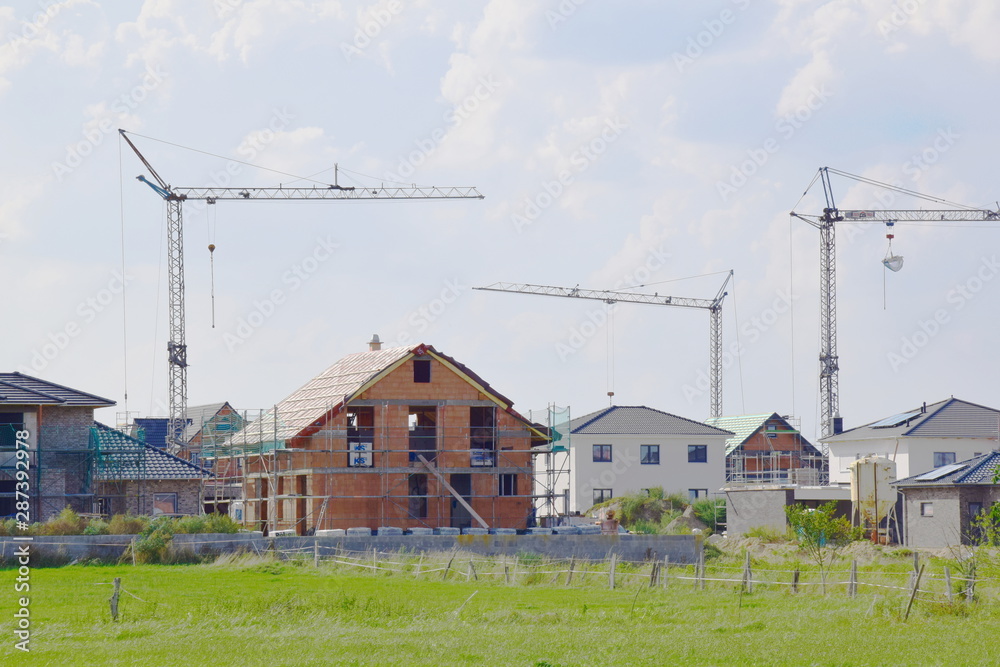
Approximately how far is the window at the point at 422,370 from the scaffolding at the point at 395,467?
Answer: 2.85 feet

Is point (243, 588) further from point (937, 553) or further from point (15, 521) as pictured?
point (937, 553)

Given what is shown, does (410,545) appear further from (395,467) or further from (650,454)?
(650,454)

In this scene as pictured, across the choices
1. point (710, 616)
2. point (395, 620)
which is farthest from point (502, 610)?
point (710, 616)

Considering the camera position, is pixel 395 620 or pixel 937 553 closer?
pixel 395 620

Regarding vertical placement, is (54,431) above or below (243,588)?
above

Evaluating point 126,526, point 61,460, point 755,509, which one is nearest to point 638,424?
point 755,509

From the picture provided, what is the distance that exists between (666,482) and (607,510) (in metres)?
7.09

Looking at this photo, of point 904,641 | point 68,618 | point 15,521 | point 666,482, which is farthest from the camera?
point 666,482

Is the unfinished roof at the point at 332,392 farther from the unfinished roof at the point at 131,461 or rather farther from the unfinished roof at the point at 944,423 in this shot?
the unfinished roof at the point at 944,423

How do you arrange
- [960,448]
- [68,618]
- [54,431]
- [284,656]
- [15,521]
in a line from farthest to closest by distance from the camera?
1. [960,448]
2. [54,431]
3. [15,521]
4. [68,618]
5. [284,656]

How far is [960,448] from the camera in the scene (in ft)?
218

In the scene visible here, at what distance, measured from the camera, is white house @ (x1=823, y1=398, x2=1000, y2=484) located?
65750 millimetres

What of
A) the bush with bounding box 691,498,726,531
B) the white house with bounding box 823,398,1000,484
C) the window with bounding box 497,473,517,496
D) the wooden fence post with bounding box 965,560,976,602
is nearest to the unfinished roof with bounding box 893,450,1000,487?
the bush with bounding box 691,498,726,531

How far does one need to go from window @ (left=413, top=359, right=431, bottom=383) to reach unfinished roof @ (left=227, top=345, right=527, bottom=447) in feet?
1.36
